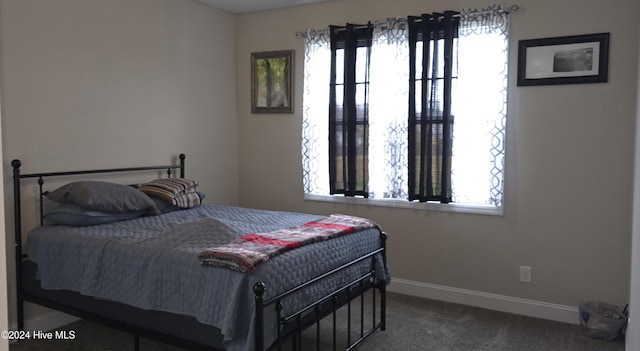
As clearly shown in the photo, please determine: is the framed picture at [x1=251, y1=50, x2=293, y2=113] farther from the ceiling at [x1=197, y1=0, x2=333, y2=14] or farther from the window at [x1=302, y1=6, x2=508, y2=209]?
the ceiling at [x1=197, y1=0, x2=333, y2=14]

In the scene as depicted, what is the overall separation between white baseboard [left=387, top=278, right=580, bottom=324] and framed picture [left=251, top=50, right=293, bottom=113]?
1.84m

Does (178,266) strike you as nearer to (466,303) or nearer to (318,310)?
(318,310)

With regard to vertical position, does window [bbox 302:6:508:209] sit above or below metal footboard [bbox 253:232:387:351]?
above

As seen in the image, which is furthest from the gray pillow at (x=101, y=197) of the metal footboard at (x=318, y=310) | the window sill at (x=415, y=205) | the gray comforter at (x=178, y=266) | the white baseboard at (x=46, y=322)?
the window sill at (x=415, y=205)

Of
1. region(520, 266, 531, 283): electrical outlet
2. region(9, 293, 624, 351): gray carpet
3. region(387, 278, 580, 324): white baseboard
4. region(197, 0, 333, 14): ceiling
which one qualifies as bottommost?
region(9, 293, 624, 351): gray carpet

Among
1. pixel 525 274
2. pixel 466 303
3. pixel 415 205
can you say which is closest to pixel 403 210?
Answer: pixel 415 205

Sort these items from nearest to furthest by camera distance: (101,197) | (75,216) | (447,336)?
(75,216) → (101,197) → (447,336)

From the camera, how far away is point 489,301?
13.0 ft

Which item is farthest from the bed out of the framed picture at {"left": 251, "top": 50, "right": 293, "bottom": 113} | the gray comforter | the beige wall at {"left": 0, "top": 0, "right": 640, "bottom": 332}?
the framed picture at {"left": 251, "top": 50, "right": 293, "bottom": 113}

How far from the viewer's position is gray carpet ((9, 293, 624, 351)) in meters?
3.24

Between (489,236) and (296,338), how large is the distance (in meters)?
1.91

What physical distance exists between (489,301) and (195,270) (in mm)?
2424

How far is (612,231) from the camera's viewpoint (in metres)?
3.50

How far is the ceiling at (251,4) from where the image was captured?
4523 mm
